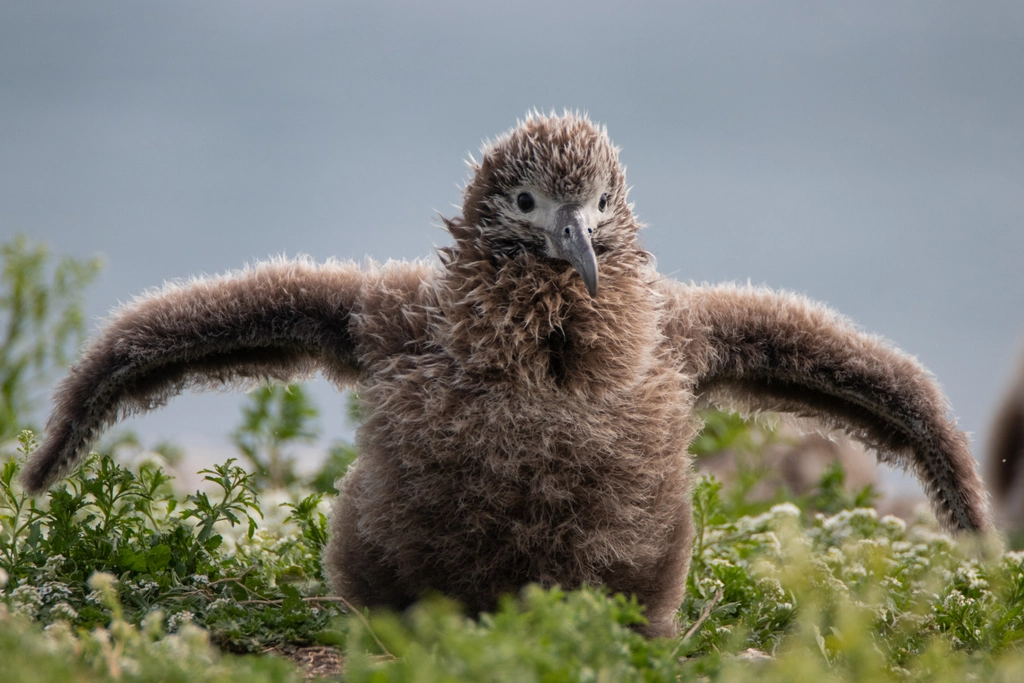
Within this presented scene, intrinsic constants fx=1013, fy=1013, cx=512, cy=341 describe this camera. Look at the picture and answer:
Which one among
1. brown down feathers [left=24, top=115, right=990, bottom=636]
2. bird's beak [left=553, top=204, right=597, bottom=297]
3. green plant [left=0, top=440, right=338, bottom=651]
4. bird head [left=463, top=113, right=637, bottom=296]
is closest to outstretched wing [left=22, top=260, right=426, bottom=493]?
brown down feathers [left=24, top=115, right=990, bottom=636]

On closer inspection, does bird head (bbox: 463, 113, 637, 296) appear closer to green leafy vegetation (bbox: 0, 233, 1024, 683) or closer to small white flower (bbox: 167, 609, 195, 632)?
green leafy vegetation (bbox: 0, 233, 1024, 683)

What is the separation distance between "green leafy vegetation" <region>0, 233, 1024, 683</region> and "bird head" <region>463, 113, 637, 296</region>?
1.10 metres

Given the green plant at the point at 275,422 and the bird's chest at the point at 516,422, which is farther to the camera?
the green plant at the point at 275,422

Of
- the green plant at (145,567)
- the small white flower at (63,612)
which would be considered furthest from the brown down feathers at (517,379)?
the small white flower at (63,612)

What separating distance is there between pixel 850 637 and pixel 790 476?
586 cm

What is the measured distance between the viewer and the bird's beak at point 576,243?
301 centimetres

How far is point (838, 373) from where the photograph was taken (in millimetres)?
3664

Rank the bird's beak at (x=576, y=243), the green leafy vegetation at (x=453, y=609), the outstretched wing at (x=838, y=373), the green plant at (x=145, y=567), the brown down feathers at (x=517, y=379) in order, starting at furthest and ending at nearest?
1. the outstretched wing at (x=838, y=373)
2. the green plant at (x=145, y=567)
3. the brown down feathers at (x=517, y=379)
4. the bird's beak at (x=576, y=243)
5. the green leafy vegetation at (x=453, y=609)

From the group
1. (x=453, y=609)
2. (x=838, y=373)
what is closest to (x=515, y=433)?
(x=453, y=609)

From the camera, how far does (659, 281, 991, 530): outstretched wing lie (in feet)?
12.1

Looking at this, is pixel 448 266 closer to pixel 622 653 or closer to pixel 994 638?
pixel 622 653

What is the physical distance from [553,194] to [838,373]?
4.29 ft

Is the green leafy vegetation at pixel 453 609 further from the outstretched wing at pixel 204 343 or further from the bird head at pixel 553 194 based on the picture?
the bird head at pixel 553 194

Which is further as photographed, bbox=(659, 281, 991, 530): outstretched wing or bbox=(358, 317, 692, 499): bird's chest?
bbox=(659, 281, 991, 530): outstretched wing
